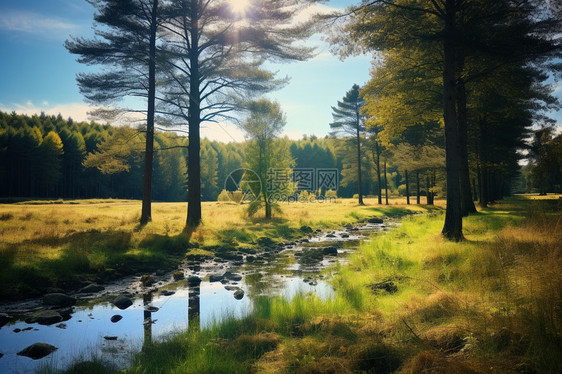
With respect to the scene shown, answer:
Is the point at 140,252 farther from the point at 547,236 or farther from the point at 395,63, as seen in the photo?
the point at 395,63

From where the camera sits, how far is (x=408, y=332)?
14.4 feet

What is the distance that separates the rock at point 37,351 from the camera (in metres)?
4.63

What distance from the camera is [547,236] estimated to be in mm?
6211

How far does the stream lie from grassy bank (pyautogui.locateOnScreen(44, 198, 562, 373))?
657mm

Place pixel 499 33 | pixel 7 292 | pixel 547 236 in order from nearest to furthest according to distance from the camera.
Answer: pixel 547 236 → pixel 7 292 → pixel 499 33

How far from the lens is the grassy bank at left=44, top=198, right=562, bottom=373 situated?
11.2 ft

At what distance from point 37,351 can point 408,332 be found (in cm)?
549

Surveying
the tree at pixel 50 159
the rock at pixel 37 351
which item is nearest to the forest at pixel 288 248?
the rock at pixel 37 351

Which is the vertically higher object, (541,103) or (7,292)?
(541,103)

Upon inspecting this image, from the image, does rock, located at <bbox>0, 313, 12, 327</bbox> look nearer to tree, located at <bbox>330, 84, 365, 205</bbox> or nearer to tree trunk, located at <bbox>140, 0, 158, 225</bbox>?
tree trunk, located at <bbox>140, 0, 158, 225</bbox>

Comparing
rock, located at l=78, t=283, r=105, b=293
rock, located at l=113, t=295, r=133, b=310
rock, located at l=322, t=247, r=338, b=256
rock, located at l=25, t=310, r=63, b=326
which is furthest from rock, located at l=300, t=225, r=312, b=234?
rock, located at l=25, t=310, r=63, b=326

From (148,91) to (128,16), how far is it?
3.52m

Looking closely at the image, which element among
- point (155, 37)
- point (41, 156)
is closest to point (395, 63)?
point (155, 37)

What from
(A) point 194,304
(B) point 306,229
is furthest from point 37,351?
(B) point 306,229
